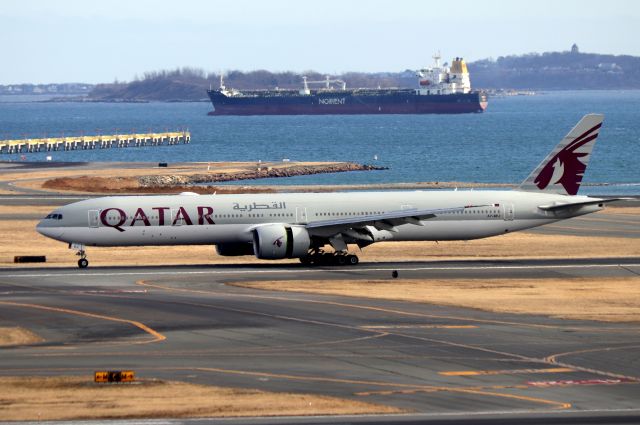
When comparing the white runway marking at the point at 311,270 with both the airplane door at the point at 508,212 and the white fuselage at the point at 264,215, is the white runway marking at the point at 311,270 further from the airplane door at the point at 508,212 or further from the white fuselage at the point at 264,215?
the airplane door at the point at 508,212

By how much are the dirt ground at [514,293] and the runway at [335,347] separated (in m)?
1.75

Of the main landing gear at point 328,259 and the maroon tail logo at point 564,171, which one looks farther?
the maroon tail logo at point 564,171

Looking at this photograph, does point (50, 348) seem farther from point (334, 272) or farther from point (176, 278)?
point (334, 272)

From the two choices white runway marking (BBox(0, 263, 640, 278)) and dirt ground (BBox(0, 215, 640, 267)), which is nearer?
white runway marking (BBox(0, 263, 640, 278))

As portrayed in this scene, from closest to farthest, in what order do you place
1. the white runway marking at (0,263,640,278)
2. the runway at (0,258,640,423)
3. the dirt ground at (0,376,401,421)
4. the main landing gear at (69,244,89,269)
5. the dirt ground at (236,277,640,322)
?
the dirt ground at (0,376,401,421), the runway at (0,258,640,423), the dirt ground at (236,277,640,322), the white runway marking at (0,263,640,278), the main landing gear at (69,244,89,269)

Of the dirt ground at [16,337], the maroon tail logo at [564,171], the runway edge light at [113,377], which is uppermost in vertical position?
the maroon tail logo at [564,171]

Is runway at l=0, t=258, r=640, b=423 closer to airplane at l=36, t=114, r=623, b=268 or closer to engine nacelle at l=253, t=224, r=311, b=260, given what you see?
engine nacelle at l=253, t=224, r=311, b=260

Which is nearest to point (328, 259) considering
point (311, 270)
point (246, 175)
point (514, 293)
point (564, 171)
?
point (311, 270)

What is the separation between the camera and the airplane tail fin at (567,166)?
6775 centimetres

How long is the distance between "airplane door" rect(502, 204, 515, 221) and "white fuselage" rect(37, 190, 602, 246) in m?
0.06

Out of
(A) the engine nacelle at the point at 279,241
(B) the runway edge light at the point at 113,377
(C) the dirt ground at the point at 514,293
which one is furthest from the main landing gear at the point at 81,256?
(B) the runway edge light at the point at 113,377

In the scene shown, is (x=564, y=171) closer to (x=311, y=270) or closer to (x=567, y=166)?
(x=567, y=166)

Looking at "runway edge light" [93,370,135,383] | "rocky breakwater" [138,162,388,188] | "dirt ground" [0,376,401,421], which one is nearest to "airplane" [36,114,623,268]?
"runway edge light" [93,370,135,383]

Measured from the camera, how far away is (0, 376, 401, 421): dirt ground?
100ft
